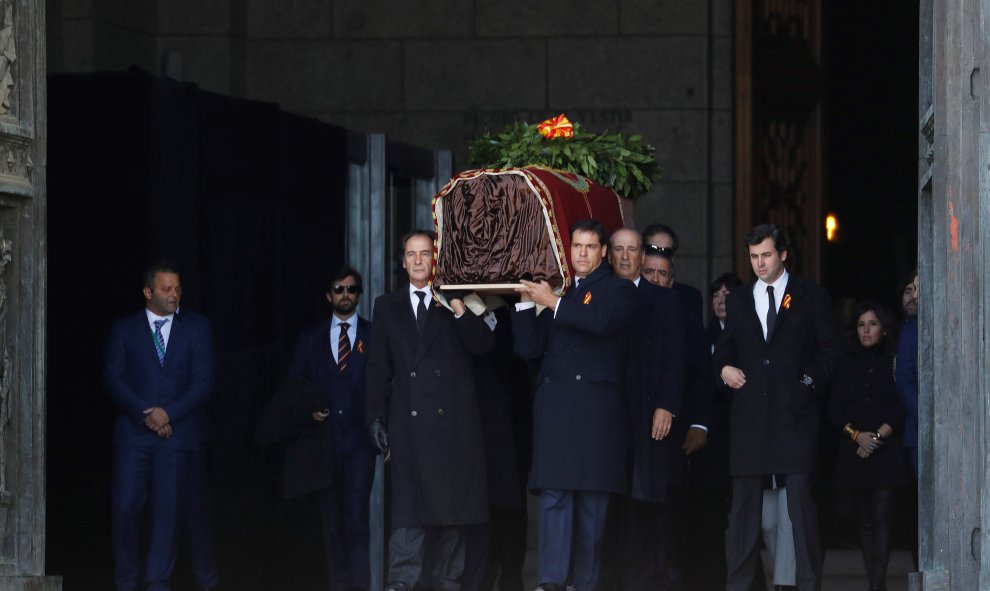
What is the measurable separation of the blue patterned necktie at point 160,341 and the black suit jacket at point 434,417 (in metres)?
1.45

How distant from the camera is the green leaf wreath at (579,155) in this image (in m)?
12.1

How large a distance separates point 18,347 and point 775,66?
8740 millimetres

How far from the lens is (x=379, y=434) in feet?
39.1

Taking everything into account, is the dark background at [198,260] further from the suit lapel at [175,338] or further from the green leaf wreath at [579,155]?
the green leaf wreath at [579,155]

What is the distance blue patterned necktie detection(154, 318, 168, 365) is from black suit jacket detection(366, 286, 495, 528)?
57.0 inches

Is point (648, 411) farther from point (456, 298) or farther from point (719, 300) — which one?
point (719, 300)

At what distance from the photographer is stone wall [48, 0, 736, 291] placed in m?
17.1

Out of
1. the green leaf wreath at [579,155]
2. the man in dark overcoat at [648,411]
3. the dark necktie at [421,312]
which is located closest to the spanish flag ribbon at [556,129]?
the green leaf wreath at [579,155]

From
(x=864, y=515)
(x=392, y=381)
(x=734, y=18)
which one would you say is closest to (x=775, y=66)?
(x=734, y=18)

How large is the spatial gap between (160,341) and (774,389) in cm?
369

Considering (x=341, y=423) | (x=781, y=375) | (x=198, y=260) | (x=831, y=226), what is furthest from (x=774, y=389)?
(x=831, y=226)

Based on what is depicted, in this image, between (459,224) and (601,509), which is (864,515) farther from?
(459,224)

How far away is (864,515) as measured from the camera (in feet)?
42.7

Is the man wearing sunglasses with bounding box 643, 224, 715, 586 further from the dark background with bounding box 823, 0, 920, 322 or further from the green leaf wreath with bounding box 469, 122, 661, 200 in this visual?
the dark background with bounding box 823, 0, 920, 322
